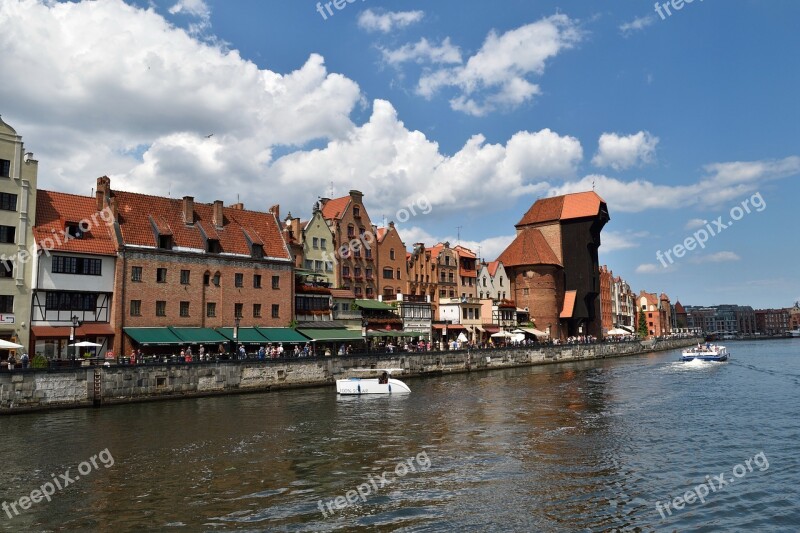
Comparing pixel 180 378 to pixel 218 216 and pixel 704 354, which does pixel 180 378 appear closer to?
pixel 218 216

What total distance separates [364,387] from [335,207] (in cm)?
3708

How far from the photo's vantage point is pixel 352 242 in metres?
80.6

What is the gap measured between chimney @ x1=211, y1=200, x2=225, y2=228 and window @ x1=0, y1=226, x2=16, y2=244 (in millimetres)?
18145

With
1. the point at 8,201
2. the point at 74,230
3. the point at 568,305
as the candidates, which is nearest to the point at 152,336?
the point at 74,230

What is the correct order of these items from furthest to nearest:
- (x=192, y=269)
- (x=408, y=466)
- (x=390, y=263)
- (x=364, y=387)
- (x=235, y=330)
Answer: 1. (x=390, y=263)
2. (x=235, y=330)
3. (x=192, y=269)
4. (x=364, y=387)
5. (x=408, y=466)

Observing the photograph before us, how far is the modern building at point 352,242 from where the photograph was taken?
78.9 metres

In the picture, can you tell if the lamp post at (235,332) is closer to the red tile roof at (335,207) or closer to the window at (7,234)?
the window at (7,234)

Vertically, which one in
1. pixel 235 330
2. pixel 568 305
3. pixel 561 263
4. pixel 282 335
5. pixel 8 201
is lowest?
pixel 282 335

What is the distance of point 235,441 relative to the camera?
30.5 m

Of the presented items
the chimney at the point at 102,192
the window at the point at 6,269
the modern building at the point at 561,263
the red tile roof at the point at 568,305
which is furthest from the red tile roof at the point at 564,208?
the window at the point at 6,269

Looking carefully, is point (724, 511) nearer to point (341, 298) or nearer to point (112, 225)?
point (112, 225)

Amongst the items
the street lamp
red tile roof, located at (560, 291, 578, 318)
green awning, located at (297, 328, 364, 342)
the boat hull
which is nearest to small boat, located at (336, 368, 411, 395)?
the boat hull

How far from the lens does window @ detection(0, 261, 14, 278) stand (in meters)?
46.8

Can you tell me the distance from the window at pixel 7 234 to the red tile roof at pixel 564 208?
97770mm
